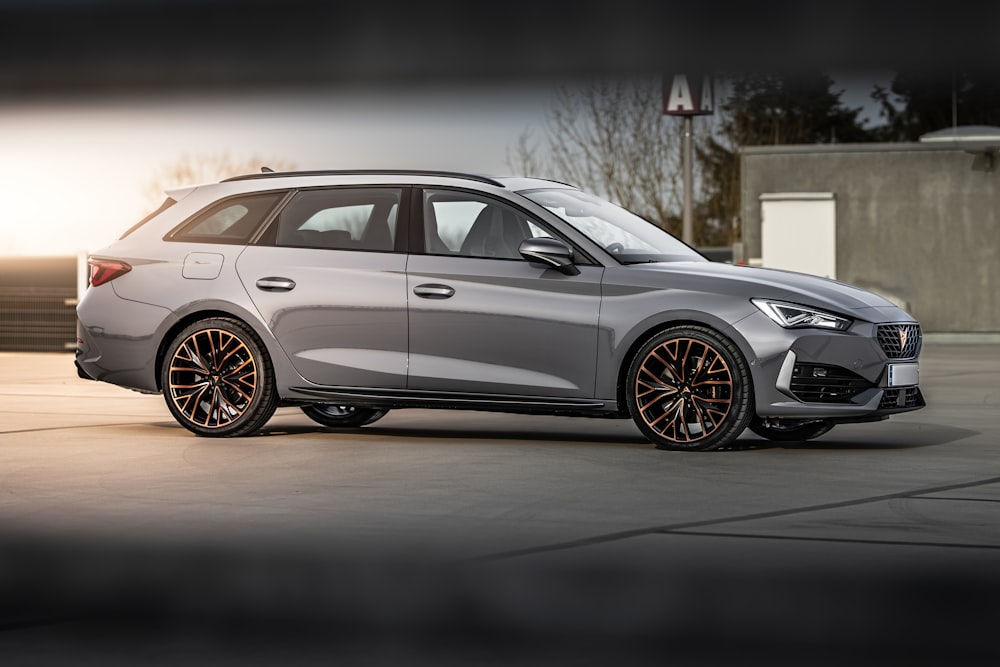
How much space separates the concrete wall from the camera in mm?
28328

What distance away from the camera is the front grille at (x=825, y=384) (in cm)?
908

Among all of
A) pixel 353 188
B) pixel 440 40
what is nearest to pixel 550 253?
pixel 353 188

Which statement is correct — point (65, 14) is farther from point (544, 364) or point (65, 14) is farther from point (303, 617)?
point (544, 364)

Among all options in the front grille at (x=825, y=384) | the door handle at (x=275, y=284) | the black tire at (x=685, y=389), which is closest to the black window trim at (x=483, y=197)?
the black tire at (x=685, y=389)

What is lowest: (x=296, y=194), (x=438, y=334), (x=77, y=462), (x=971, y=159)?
(x=77, y=462)

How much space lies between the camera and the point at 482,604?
360cm

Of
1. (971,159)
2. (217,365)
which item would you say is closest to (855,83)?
(217,365)

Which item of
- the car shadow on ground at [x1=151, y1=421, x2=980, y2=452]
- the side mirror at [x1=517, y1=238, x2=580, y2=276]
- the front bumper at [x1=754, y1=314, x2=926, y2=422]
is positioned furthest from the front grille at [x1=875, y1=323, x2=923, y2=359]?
the side mirror at [x1=517, y1=238, x2=580, y2=276]

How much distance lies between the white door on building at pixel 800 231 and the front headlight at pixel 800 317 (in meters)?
19.7

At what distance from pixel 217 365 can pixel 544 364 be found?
224 centimetres

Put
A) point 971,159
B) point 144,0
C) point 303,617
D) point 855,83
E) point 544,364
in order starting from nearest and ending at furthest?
point 855,83, point 144,0, point 303,617, point 544,364, point 971,159

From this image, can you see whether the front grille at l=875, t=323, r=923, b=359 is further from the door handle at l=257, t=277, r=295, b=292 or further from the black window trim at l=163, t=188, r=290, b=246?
the black window trim at l=163, t=188, r=290, b=246

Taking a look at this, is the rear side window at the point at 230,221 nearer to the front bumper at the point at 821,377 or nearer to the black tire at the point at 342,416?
the black tire at the point at 342,416

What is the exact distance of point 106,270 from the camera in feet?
34.9
